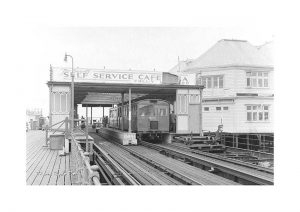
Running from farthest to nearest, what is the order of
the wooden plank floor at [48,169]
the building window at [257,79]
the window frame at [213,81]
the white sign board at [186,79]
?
the window frame at [213,81], the building window at [257,79], the white sign board at [186,79], the wooden plank floor at [48,169]

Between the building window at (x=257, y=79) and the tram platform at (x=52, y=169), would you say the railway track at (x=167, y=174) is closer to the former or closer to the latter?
the tram platform at (x=52, y=169)

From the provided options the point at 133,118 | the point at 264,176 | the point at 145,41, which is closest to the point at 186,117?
the point at 133,118

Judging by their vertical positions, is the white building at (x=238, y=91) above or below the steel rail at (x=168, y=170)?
above

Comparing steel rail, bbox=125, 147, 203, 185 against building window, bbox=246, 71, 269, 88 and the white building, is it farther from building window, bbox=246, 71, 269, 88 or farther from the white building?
building window, bbox=246, 71, 269, 88

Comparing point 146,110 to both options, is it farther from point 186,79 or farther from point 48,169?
point 48,169

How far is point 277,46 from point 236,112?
19.6 m

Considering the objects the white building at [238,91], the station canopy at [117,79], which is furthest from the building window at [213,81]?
the station canopy at [117,79]

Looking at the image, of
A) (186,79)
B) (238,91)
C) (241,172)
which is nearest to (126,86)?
(186,79)

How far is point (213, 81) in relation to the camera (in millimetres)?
28188

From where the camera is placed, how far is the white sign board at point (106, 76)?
19.7 m

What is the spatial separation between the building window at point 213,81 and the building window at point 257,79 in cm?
221

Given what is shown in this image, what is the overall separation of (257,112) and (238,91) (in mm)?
2379

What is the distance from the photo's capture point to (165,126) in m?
22.5
